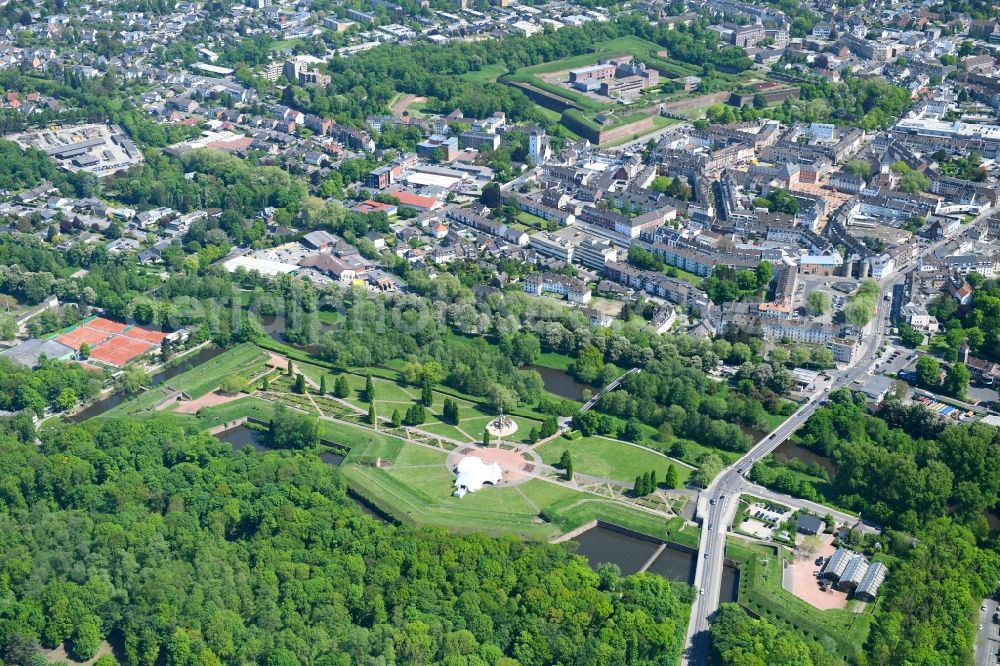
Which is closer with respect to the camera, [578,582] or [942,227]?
[578,582]

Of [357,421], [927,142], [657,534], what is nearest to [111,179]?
[357,421]

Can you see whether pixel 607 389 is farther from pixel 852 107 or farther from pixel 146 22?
pixel 146 22

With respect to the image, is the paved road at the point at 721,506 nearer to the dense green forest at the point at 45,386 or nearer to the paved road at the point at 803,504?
the paved road at the point at 803,504

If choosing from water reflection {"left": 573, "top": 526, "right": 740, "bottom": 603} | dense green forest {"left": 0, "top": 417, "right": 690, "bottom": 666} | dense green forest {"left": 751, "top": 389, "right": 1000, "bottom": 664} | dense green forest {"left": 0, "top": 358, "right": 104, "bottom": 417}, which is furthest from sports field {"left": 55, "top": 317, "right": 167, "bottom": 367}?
dense green forest {"left": 751, "top": 389, "right": 1000, "bottom": 664}

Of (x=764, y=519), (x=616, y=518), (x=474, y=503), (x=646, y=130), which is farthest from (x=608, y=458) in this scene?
(x=646, y=130)

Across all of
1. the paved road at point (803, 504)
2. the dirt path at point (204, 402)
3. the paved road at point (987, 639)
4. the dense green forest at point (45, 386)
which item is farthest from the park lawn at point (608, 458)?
the dense green forest at point (45, 386)

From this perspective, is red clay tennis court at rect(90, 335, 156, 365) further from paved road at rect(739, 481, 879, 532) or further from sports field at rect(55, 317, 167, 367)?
paved road at rect(739, 481, 879, 532)
